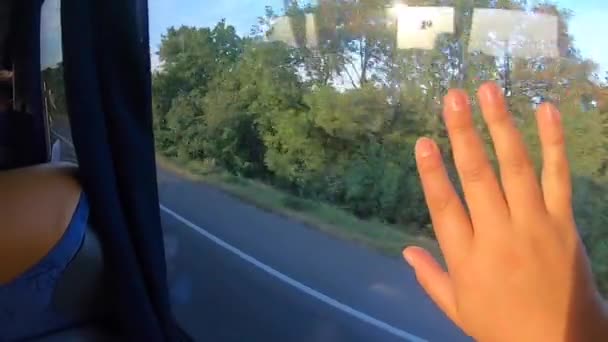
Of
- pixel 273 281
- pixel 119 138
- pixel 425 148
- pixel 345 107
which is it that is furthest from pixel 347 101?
pixel 425 148

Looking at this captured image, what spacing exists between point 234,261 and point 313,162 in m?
0.51

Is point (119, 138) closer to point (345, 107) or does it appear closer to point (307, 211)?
point (307, 211)

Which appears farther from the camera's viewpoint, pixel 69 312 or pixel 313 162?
pixel 69 312

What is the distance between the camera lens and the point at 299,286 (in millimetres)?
1844

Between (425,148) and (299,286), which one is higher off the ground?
(425,148)

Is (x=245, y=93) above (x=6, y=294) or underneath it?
above

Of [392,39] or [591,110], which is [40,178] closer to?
[392,39]

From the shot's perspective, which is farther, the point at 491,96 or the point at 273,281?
the point at 273,281

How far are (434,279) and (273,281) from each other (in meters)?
1.30

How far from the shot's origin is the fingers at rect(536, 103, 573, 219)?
0.61 m

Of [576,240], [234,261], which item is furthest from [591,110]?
[234,261]

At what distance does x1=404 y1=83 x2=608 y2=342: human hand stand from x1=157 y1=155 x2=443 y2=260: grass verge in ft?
2.06

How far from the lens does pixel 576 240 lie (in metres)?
0.61

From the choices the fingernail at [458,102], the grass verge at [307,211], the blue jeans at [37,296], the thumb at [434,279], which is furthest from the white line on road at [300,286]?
the fingernail at [458,102]
